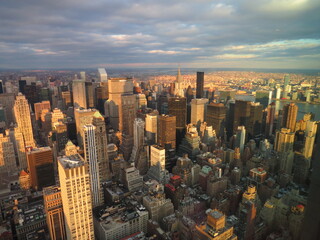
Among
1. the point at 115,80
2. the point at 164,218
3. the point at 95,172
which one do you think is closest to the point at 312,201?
the point at 164,218

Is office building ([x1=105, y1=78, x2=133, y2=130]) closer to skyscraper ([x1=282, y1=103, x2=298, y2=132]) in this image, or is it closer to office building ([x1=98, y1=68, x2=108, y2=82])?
office building ([x1=98, y1=68, x2=108, y2=82])

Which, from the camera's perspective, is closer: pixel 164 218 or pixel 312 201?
pixel 312 201

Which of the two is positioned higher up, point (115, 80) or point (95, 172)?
point (115, 80)

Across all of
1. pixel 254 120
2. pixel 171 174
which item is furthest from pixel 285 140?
pixel 171 174

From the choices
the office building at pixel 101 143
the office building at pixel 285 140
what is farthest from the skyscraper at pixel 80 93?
the office building at pixel 285 140

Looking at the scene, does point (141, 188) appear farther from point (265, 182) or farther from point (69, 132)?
point (69, 132)

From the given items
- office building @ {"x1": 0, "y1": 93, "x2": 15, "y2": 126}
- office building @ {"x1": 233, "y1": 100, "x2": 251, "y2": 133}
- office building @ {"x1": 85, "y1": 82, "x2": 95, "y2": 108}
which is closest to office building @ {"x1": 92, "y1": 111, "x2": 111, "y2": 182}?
office building @ {"x1": 233, "y1": 100, "x2": 251, "y2": 133}
